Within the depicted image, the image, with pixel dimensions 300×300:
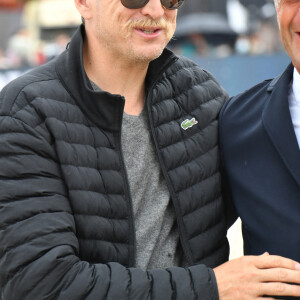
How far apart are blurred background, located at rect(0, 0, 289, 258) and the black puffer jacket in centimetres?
718

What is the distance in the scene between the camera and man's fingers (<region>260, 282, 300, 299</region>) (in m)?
2.17

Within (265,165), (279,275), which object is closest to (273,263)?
(279,275)

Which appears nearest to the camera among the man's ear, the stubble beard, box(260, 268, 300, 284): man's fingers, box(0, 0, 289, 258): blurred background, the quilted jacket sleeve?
the quilted jacket sleeve

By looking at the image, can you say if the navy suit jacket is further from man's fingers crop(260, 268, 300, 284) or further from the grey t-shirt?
the grey t-shirt

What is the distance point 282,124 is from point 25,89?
101cm

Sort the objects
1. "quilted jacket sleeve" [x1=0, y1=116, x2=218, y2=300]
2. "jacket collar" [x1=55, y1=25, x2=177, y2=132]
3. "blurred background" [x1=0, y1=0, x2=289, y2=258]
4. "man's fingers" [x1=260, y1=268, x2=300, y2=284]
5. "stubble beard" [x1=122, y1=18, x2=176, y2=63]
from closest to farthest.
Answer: "quilted jacket sleeve" [x1=0, y1=116, x2=218, y2=300], "man's fingers" [x1=260, y1=268, x2=300, y2=284], "jacket collar" [x1=55, y1=25, x2=177, y2=132], "stubble beard" [x1=122, y1=18, x2=176, y2=63], "blurred background" [x1=0, y1=0, x2=289, y2=258]

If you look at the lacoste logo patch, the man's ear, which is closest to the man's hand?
the lacoste logo patch

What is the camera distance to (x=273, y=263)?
2.20 meters

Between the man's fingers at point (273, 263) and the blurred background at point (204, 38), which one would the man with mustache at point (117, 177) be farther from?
the blurred background at point (204, 38)

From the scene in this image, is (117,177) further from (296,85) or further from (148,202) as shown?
(296,85)

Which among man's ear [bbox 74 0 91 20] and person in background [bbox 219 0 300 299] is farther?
man's ear [bbox 74 0 91 20]

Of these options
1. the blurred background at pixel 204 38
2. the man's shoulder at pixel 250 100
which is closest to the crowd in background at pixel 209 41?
the blurred background at pixel 204 38

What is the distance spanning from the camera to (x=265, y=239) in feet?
7.88

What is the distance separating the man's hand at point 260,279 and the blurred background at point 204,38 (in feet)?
24.9
